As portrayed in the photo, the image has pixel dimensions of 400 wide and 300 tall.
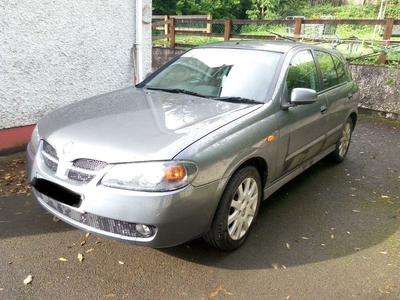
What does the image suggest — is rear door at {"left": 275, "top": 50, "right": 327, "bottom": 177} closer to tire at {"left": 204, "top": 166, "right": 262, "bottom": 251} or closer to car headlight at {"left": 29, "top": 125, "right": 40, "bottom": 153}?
tire at {"left": 204, "top": 166, "right": 262, "bottom": 251}

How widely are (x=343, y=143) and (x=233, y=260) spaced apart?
3007 millimetres

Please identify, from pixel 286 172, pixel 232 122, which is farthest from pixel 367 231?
pixel 232 122

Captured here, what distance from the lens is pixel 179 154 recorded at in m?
2.35

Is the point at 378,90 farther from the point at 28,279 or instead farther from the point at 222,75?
the point at 28,279

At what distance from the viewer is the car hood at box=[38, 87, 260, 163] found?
2398 mm

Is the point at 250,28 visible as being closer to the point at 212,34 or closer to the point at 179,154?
the point at 212,34

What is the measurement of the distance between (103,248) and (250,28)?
10224 millimetres

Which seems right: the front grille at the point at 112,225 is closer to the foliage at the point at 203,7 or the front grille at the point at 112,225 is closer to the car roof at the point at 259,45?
the car roof at the point at 259,45

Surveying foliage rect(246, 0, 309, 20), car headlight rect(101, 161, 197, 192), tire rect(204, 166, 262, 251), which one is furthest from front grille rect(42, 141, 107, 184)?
foliage rect(246, 0, 309, 20)

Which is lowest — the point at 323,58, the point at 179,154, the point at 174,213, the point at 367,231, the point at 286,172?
the point at 367,231

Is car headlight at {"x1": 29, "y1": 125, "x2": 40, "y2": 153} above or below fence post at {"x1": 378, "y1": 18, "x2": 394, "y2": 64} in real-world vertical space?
below

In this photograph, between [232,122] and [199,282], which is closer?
[199,282]

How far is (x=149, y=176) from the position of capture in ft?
7.52

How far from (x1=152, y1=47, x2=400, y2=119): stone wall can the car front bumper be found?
676cm
